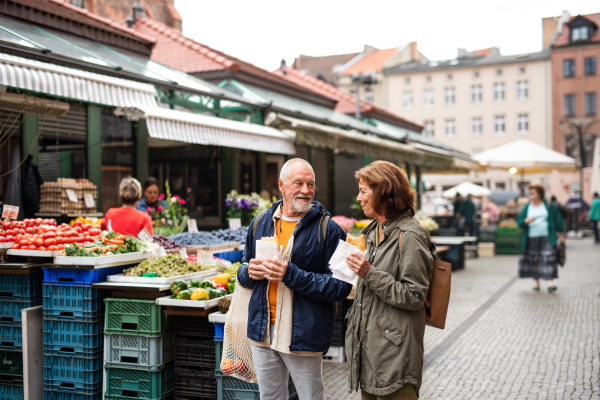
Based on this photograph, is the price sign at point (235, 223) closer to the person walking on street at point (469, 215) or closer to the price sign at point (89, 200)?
the price sign at point (89, 200)

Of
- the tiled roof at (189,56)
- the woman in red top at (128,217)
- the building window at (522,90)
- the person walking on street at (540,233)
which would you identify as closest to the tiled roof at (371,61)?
the building window at (522,90)

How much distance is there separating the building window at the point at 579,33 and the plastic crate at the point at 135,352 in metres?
55.1

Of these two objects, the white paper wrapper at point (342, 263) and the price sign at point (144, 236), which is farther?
the price sign at point (144, 236)

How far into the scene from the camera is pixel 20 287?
4.82 m

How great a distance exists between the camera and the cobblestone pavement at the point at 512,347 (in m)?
5.29

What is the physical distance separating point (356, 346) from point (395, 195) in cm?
85

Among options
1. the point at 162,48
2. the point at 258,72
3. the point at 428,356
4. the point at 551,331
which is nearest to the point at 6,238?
the point at 428,356

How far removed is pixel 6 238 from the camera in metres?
5.07

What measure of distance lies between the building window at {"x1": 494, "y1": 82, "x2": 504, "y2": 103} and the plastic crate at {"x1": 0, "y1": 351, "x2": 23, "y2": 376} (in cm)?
5317

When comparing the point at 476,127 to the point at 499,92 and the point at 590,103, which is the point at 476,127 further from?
the point at 590,103

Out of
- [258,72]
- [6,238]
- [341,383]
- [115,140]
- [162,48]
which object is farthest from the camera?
[162,48]

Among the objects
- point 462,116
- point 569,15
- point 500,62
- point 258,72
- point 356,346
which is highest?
point 569,15

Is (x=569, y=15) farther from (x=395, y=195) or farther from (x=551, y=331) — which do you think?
(x=395, y=195)

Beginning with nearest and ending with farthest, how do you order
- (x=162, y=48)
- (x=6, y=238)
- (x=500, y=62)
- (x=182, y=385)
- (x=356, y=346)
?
(x=356, y=346) → (x=182, y=385) → (x=6, y=238) → (x=162, y=48) → (x=500, y=62)
